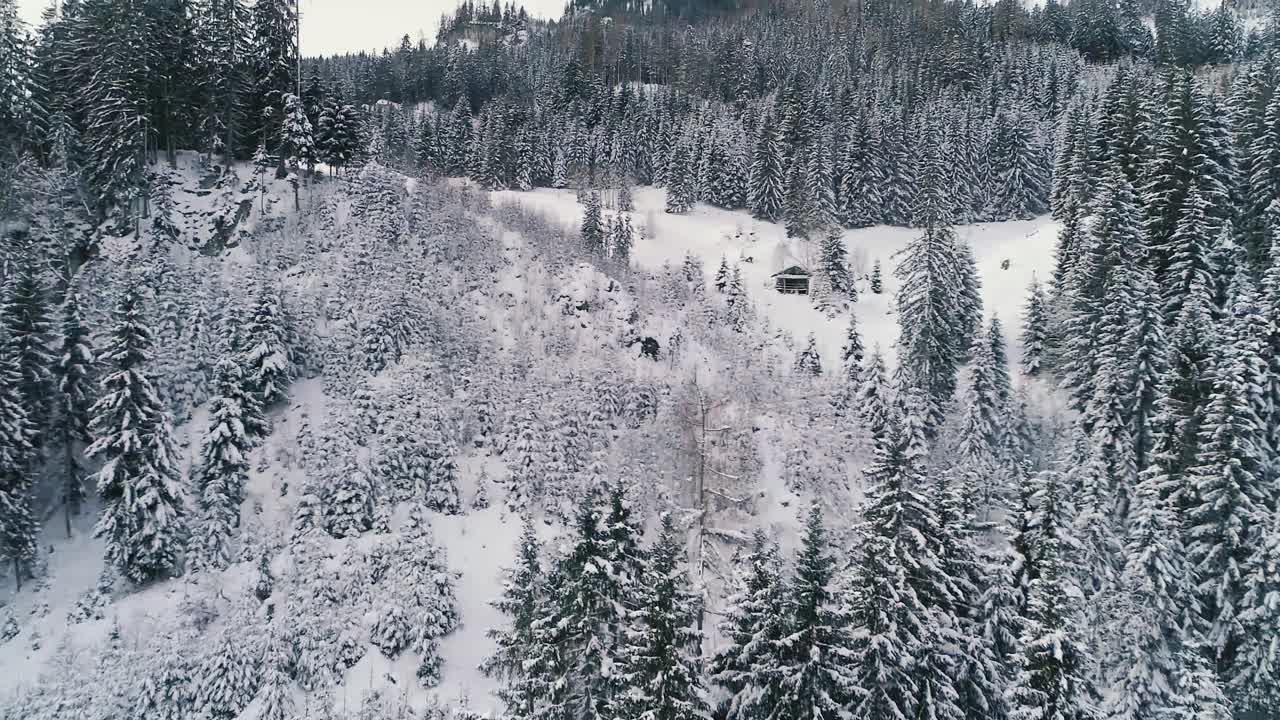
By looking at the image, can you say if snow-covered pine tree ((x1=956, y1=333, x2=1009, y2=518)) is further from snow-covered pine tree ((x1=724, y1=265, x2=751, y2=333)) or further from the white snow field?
snow-covered pine tree ((x1=724, y1=265, x2=751, y2=333))

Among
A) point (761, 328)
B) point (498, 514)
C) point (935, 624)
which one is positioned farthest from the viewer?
point (761, 328)

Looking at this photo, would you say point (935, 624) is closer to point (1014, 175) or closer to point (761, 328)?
point (761, 328)

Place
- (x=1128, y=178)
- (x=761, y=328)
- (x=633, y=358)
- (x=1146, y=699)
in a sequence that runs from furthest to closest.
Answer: (x=761, y=328) → (x=1128, y=178) → (x=633, y=358) → (x=1146, y=699)

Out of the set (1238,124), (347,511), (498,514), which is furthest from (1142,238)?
(347,511)

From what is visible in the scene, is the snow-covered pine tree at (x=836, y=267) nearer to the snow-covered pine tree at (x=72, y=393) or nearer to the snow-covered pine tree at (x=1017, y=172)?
the snow-covered pine tree at (x=1017, y=172)

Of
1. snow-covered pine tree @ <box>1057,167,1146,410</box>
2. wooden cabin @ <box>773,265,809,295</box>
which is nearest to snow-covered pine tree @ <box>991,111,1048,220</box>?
wooden cabin @ <box>773,265,809,295</box>

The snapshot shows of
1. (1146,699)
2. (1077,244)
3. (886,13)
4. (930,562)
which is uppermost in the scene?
(886,13)

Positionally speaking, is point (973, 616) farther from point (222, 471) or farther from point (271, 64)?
point (271, 64)
